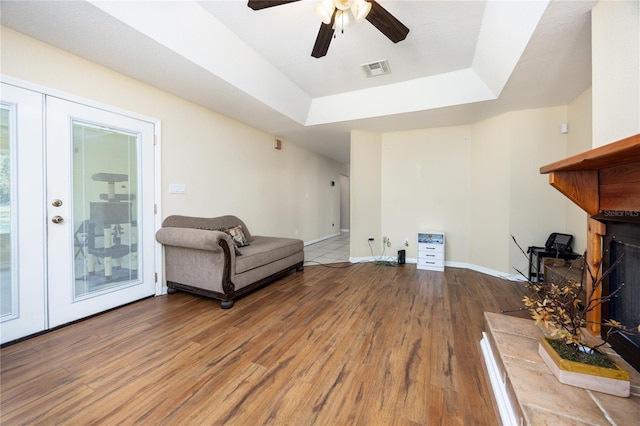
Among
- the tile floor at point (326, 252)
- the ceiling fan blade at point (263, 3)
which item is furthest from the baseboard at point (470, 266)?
the ceiling fan blade at point (263, 3)

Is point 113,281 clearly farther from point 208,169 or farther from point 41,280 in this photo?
point 208,169

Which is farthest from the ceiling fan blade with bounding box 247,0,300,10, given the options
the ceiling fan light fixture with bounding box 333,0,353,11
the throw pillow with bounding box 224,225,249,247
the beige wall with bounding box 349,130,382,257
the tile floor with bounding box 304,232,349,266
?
the tile floor with bounding box 304,232,349,266

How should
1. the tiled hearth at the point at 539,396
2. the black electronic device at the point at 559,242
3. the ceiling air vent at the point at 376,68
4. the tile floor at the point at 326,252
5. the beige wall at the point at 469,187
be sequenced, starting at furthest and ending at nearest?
the tile floor at the point at 326,252 < the beige wall at the point at 469,187 < the black electronic device at the point at 559,242 < the ceiling air vent at the point at 376,68 < the tiled hearth at the point at 539,396

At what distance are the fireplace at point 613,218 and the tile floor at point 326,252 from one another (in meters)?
3.34

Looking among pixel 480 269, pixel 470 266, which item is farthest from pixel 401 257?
pixel 480 269

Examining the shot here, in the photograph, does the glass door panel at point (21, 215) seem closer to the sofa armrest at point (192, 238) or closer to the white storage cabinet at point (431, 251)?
the sofa armrest at point (192, 238)

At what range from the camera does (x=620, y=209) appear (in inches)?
52.3

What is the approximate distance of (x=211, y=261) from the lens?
253 centimetres

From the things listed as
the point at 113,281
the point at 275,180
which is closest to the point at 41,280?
the point at 113,281

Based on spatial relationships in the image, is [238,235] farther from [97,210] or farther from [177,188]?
[97,210]

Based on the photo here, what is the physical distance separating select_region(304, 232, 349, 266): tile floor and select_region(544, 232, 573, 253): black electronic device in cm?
284

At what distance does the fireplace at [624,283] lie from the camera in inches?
47.6

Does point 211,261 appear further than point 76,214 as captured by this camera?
Yes

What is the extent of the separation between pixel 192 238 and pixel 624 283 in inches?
124
